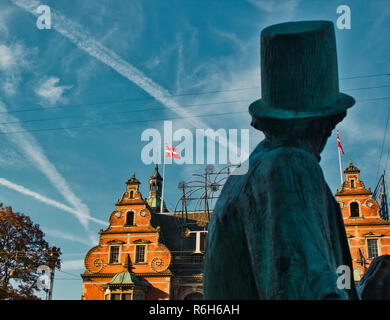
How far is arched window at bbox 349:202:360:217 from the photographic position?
29.8 metres

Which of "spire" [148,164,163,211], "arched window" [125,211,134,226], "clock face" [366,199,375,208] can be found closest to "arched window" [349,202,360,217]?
"clock face" [366,199,375,208]

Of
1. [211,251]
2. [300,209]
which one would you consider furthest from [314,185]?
[211,251]

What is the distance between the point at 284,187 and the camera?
1.65 meters

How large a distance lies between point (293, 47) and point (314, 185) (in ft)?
1.82

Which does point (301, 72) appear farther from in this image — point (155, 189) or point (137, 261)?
point (155, 189)

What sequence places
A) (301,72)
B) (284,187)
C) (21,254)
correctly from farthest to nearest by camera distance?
1. (21,254)
2. (301,72)
3. (284,187)

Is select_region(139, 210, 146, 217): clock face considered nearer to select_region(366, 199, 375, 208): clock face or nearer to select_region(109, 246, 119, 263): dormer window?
select_region(109, 246, 119, 263): dormer window

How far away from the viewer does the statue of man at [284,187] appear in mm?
1594

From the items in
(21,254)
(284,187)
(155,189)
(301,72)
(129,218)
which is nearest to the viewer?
(284,187)

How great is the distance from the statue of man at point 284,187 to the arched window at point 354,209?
29478 mm

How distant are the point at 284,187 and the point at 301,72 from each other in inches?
19.3

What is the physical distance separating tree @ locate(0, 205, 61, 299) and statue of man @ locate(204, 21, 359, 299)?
2387 centimetres

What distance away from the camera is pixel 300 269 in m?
1.53

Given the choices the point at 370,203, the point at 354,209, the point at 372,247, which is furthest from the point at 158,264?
the point at 370,203
